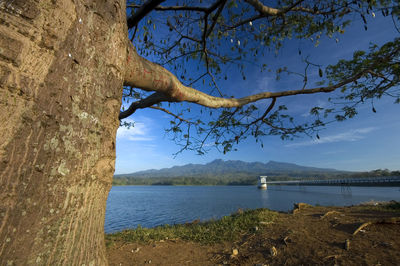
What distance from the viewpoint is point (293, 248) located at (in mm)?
3529

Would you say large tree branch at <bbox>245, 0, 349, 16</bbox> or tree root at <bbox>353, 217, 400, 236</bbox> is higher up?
large tree branch at <bbox>245, 0, 349, 16</bbox>

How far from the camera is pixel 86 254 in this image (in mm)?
1007

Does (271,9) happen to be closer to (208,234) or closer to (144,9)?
(144,9)

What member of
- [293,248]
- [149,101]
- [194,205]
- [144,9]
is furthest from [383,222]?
[194,205]

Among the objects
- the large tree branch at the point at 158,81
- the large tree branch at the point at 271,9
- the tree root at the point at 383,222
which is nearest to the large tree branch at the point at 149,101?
the large tree branch at the point at 158,81

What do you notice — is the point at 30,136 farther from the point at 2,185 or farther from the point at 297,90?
the point at 297,90

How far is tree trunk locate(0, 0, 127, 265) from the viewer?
30.8 inches

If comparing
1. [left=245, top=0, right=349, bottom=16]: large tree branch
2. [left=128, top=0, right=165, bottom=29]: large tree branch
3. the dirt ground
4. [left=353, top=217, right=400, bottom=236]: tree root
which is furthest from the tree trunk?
[left=353, top=217, right=400, bottom=236]: tree root

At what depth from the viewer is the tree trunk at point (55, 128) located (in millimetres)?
782

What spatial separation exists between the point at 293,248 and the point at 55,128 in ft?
14.3

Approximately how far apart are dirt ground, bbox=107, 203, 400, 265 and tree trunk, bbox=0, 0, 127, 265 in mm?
3424

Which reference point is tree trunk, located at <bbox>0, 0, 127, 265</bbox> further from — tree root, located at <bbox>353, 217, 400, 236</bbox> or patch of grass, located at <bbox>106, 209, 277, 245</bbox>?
tree root, located at <bbox>353, 217, 400, 236</bbox>

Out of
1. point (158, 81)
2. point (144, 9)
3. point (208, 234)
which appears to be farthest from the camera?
point (208, 234)

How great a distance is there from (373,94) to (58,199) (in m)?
7.72
